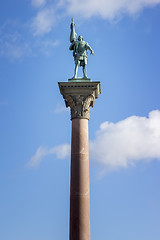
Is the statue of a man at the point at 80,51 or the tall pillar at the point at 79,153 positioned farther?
the statue of a man at the point at 80,51

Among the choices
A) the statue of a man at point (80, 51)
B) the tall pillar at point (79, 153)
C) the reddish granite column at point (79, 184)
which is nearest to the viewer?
the reddish granite column at point (79, 184)

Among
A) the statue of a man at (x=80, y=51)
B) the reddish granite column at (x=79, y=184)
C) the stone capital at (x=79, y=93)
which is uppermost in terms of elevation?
the statue of a man at (x=80, y=51)

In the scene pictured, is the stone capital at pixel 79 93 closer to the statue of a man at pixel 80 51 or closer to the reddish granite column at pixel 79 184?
the reddish granite column at pixel 79 184

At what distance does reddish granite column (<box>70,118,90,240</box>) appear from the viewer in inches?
1013

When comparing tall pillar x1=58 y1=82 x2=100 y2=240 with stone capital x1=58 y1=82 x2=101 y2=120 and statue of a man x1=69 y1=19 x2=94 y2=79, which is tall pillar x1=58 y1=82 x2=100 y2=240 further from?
statue of a man x1=69 y1=19 x2=94 y2=79

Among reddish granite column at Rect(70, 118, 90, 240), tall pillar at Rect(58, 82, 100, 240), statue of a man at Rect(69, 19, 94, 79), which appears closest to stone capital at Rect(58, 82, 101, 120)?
tall pillar at Rect(58, 82, 100, 240)

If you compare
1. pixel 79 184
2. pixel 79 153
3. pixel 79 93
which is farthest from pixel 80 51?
pixel 79 184

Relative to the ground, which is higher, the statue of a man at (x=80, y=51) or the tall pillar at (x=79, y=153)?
the statue of a man at (x=80, y=51)

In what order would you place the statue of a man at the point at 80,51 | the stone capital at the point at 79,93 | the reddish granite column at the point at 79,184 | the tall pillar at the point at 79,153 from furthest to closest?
1. the statue of a man at the point at 80,51
2. the stone capital at the point at 79,93
3. the tall pillar at the point at 79,153
4. the reddish granite column at the point at 79,184

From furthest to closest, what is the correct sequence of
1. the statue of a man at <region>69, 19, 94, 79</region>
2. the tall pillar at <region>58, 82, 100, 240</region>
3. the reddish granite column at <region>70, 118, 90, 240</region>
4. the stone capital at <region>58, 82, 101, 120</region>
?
the statue of a man at <region>69, 19, 94, 79</region>, the stone capital at <region>58, 82, 101, 120</region>, the tall pillar at <region>58, 82, 100, 240</region>, the reddish granite column at <region>70, 118, 90, 240</region>

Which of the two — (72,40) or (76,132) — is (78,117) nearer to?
(76,132)

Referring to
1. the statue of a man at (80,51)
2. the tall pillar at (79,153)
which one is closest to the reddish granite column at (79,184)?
the tall pillar at (79,153)

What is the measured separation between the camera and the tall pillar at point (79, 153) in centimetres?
2586

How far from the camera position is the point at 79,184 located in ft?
88.0
